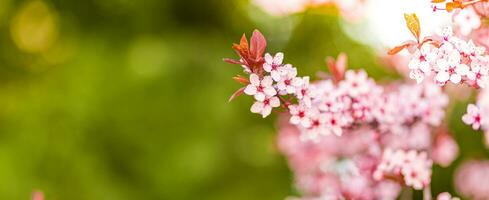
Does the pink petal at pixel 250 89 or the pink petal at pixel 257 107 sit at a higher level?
the pink petal at pixel 250 89

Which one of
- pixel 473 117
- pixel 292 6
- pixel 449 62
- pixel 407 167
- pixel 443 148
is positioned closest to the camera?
pixel 449 62

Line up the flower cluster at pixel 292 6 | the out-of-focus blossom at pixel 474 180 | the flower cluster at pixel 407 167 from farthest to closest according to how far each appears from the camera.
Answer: the flower cluster at pixel 292 6
the out-of-focus blossom at pixel 474 180
the flower cluster at pixel 407 167

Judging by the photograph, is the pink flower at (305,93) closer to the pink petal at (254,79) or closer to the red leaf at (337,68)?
the pink petal at (254,79)

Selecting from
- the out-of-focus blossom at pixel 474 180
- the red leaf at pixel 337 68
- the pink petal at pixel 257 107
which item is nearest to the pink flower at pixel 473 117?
the red leaf at pixel 337 68

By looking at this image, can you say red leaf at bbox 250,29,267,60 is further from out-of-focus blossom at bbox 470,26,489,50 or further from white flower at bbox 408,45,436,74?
out-of-focus blossom at bbox 470,26,489,50

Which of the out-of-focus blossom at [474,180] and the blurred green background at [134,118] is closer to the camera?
the out-of-focus blossom at [474,180]

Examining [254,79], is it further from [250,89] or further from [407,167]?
[407,167]

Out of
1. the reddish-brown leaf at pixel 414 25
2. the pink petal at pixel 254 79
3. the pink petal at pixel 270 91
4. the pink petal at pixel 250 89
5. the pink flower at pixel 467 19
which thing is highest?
the pink flower at pixel 467 19

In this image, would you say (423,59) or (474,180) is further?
(474,180)

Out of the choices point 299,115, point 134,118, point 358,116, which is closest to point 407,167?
point 358,116
